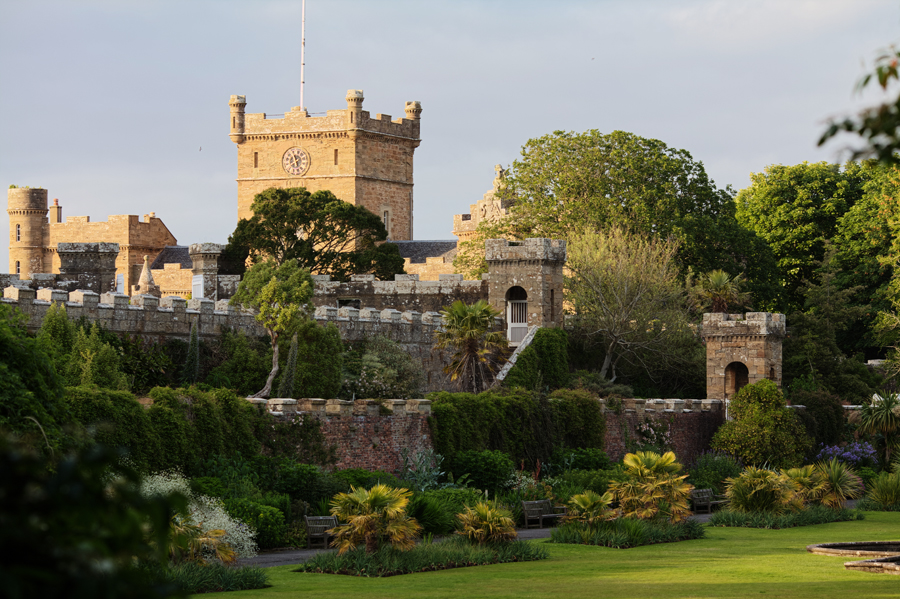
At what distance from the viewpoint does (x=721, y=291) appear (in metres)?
41.2

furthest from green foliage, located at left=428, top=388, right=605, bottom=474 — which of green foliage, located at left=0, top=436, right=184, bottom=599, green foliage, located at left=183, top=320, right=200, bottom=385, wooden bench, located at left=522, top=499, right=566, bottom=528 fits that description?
green foliage, located at left=0, top=436, right=184, bottom=599

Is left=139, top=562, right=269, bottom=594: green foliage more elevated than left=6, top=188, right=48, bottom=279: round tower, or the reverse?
left=6, top=188, right=48, bottom=279: round tower

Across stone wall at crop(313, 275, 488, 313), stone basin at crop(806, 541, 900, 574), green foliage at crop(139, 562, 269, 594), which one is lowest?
stone basin at crop(806, 541, 900, 574)

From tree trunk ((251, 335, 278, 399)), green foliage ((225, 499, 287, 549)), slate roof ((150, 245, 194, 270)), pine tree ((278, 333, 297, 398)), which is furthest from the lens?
slate roof ((150, 245, 194, 270))

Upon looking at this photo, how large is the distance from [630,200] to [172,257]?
96.3 feet

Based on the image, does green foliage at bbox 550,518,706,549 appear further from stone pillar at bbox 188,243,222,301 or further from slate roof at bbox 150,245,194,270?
slate roof at bbox 150,245,194,270

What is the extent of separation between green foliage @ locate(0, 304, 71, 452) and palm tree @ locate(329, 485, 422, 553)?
5.72 m

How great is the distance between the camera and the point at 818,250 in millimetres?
A: 49344

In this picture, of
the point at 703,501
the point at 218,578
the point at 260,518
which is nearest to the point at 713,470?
the point at 703,501

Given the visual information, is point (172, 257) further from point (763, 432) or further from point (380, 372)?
point (763, 432)

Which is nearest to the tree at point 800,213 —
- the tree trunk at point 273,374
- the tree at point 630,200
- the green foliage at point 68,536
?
the tree at point 630,200

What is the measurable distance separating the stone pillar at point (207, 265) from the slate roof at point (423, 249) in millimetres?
17534

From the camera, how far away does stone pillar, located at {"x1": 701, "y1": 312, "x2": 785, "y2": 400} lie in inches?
1435

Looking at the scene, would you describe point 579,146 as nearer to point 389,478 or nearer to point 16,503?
point 389,478
